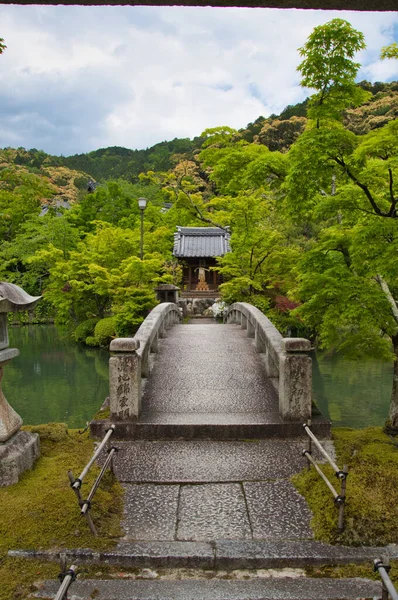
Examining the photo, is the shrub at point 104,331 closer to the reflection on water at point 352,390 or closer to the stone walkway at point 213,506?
the reflection on water at point 352,390

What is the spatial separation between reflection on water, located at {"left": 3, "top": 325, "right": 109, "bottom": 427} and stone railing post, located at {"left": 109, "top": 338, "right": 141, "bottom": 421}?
22.5 ft

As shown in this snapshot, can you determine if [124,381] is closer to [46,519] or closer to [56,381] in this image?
[46,519]

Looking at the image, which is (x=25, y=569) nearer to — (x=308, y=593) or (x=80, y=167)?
(x=308, y=593)

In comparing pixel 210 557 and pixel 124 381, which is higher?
pixel 124 381

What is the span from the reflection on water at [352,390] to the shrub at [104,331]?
9169 mm

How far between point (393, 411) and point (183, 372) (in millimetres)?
3411

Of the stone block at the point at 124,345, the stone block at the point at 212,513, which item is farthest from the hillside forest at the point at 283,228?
the stone block at the point at 212,513

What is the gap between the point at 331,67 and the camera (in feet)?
21.4

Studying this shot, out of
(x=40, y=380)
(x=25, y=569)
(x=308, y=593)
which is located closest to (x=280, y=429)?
(x=308, y=593)

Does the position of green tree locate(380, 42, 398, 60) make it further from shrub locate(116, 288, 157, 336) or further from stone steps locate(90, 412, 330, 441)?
shrub locate(116, 288, 157, 336)

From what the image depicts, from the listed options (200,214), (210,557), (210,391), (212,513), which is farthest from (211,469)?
(200,214)

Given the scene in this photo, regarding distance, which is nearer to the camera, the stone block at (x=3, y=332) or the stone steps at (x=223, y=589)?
the stone steps at (x=223, y=589)

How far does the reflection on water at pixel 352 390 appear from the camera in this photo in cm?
1238

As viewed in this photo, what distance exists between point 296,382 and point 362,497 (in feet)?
6.45
